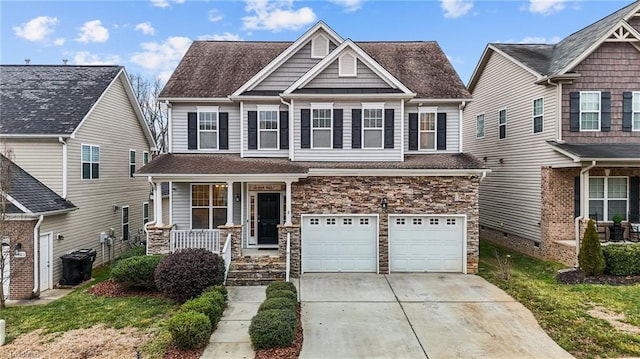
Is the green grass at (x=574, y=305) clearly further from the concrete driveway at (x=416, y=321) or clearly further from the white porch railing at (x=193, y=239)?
the white porch railing at (x=193, y=239)

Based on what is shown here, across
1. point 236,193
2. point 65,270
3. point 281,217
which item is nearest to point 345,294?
point 281,217

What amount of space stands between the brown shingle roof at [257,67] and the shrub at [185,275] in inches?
270

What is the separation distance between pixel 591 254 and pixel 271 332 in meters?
10.3

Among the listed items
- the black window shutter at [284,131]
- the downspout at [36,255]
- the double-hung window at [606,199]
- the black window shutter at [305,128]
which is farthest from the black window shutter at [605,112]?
the downspout at [36,255]

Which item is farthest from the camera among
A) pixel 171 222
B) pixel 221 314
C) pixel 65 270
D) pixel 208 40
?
pixel 208 40

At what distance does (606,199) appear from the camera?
14.6m

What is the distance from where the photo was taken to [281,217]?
14.0m

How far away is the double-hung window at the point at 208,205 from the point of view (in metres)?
14.2

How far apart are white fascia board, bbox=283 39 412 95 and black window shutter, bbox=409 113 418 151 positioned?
4.60ft

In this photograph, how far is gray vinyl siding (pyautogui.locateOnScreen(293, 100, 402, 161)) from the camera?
13.7m

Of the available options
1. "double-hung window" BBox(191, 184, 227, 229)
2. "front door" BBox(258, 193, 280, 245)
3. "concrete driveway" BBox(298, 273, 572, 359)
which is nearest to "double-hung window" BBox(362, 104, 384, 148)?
"front door" BBox(258, 193, 280, 245)

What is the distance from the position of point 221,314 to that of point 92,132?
33.8 ft

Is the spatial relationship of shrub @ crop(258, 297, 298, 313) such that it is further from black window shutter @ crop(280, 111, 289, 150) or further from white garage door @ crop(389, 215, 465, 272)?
black window shutter @ crop(280, 111, 289, 150)

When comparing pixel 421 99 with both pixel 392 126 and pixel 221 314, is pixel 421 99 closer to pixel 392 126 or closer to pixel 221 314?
pixel 392 126
